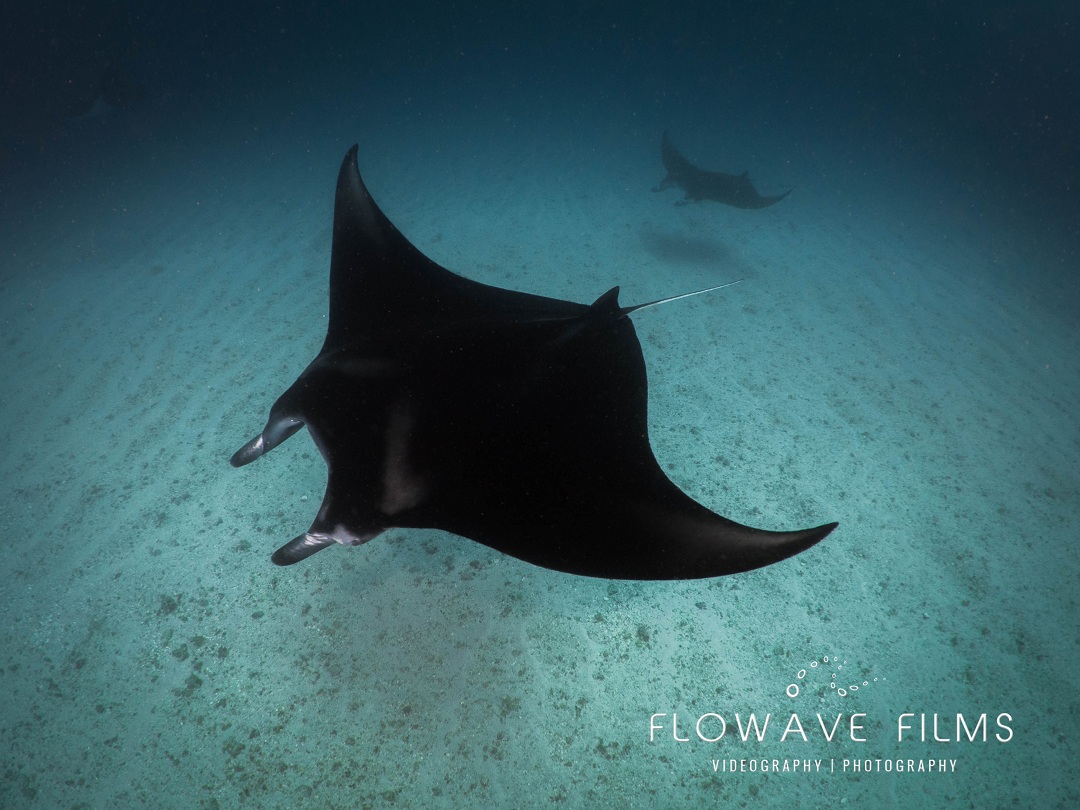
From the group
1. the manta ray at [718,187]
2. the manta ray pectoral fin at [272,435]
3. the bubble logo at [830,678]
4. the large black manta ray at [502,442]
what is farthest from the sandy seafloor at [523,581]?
the manta ray at [718,187]

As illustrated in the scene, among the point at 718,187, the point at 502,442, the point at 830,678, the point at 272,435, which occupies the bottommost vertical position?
the point at 830,678

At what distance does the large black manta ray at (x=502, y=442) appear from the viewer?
164 centimetres

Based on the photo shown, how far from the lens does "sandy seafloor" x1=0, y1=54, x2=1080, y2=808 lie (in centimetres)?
220

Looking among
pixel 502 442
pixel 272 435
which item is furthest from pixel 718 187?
pixel 272 435

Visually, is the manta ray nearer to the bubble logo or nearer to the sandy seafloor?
the sandy seafloor

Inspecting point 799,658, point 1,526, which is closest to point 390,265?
point 1,526

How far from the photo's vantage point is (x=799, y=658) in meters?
2.60

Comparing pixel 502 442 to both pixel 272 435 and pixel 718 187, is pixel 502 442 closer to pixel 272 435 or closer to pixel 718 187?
pixel 272 435

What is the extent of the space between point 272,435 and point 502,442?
120 centimetres

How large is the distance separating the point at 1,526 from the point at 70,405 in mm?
1454

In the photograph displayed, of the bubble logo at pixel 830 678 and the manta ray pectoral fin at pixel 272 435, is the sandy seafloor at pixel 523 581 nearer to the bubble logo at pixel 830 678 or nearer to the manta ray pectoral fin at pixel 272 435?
the bubble logo at pixel 830 678

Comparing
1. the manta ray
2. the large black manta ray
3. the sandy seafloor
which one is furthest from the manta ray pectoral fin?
the manta ray

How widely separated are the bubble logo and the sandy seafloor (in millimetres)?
19

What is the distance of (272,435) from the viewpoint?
2.20 m
